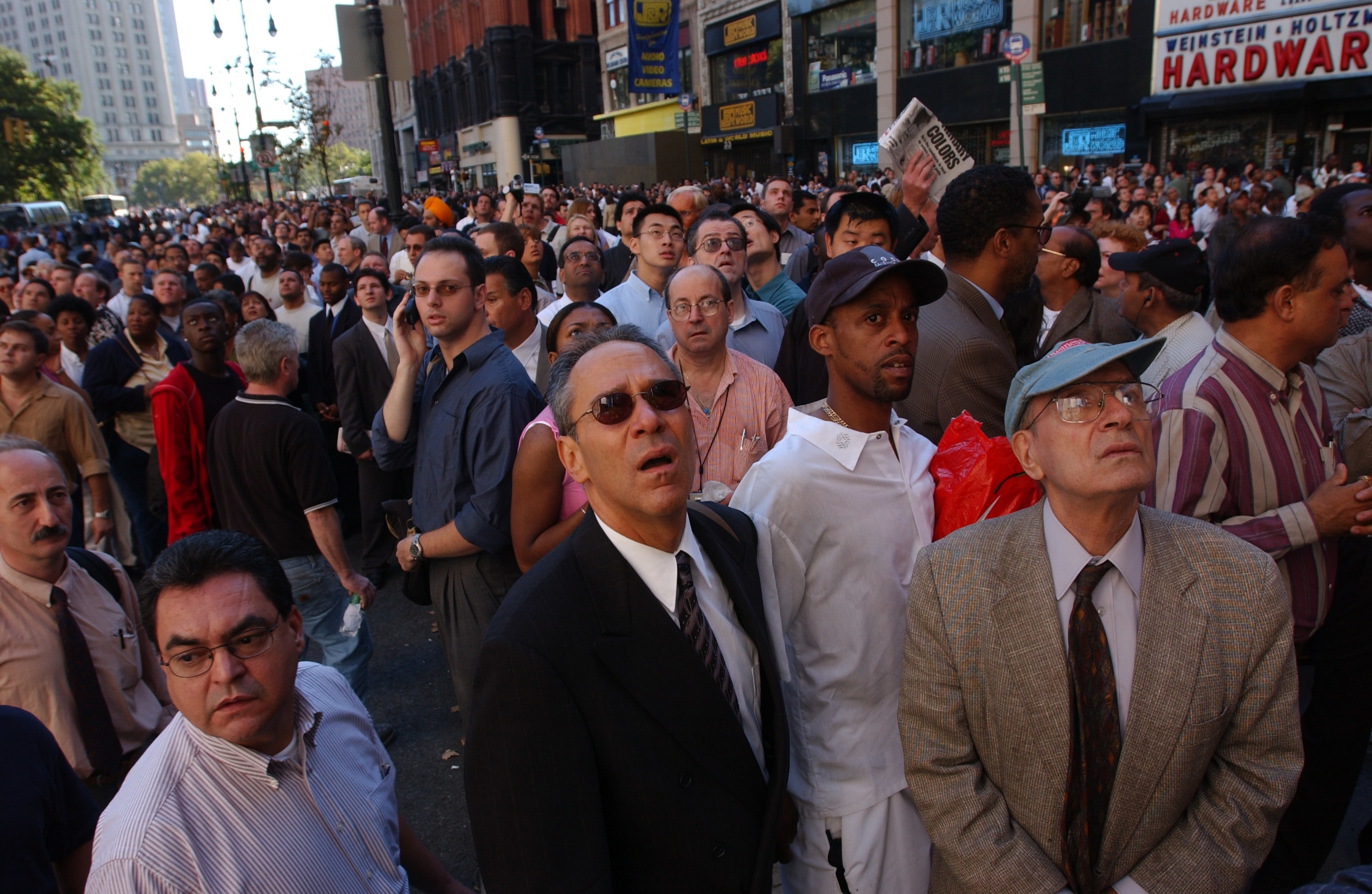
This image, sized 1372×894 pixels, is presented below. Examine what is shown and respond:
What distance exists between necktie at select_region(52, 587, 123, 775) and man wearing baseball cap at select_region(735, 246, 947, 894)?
2438mm

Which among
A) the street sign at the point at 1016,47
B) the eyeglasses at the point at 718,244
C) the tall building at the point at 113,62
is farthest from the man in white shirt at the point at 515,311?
the tall building at the point at 113,62

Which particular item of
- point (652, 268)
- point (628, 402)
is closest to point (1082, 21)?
point (652, 268)

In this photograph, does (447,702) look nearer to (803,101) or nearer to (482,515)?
(482,515)

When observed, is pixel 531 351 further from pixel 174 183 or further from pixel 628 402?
pixel 174 183

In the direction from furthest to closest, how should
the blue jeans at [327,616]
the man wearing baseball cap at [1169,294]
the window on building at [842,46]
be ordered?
the window on building at [842,46]
the blue jeans at [327,616]
the man wearing baseball cap at [1169,294]

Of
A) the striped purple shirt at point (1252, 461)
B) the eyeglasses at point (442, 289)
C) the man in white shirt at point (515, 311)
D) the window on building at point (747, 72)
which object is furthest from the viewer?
the window on building at point (747, 72)

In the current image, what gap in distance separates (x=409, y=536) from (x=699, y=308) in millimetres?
1599

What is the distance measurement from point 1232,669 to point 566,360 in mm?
1704

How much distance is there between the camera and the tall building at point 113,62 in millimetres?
165750

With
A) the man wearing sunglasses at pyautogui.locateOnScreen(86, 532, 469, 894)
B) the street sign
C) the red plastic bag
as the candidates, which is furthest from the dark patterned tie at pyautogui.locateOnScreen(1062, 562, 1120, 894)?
the street sign

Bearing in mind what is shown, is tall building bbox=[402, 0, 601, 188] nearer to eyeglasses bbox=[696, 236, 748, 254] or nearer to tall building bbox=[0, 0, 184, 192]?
eyeglasses bbox=[696, 236, 748, 254]

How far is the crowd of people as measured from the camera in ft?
5.86

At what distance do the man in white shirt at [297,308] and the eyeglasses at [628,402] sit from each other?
704 cm

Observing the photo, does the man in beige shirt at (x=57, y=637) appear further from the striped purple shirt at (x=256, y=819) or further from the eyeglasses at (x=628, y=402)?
the eyeglasses at (x=628, y=402)
